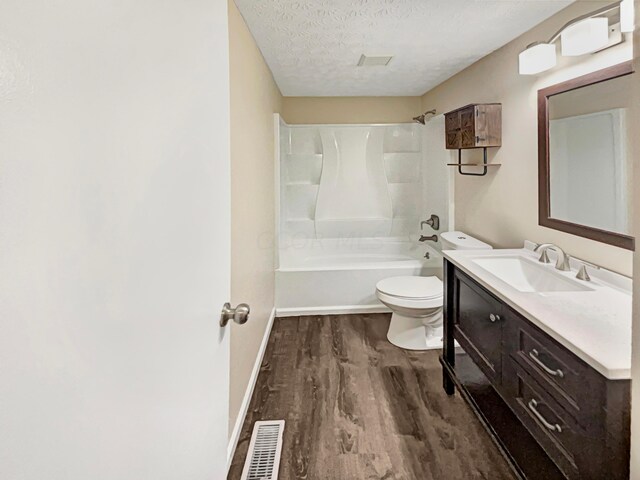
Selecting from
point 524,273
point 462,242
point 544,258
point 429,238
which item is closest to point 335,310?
point 429,238

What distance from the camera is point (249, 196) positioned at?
252 cm

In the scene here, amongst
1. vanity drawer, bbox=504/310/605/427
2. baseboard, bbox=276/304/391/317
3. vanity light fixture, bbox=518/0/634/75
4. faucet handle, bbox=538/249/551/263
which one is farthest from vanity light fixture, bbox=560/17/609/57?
baseboard, bbox=276/304/391/317

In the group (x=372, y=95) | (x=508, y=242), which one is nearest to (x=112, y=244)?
(x=508, y=242)

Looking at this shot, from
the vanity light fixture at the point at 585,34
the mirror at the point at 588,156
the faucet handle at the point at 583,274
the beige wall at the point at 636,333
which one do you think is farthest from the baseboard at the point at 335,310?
the beige wall at the point at 636,333

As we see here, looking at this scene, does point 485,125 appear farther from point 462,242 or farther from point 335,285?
point 335,285

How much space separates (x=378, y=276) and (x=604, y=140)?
229cm

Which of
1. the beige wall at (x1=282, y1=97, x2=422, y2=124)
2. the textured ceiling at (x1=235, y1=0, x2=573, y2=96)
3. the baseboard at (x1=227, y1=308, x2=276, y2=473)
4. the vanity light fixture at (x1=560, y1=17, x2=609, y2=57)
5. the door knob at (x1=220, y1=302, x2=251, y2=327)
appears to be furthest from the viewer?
the beige wall at (x1=282, y1=97, x2=422, y2=124)

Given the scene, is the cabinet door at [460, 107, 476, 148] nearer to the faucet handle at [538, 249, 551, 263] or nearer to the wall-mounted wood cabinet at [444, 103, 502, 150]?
the wall-mounted wood cabinet at [444, 103, 502, 150]

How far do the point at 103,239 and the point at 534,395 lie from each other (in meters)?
1.47

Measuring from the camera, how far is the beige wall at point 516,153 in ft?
6.29

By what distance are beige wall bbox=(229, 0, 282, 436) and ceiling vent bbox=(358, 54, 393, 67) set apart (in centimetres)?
71

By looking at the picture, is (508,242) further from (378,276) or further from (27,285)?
(27,285)

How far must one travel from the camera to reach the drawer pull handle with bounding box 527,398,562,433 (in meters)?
1.32

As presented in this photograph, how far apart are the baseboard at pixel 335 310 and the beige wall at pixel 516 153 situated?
1.09 metres
